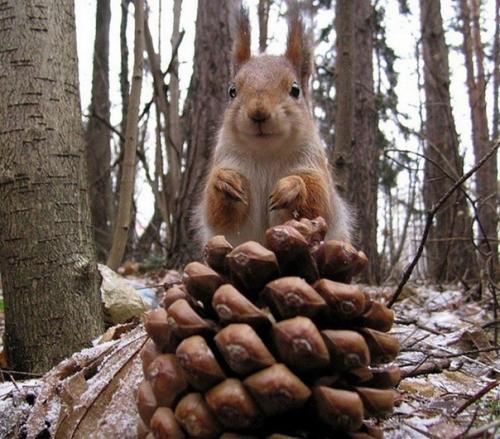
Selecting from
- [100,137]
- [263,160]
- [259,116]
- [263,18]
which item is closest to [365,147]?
[263,18]

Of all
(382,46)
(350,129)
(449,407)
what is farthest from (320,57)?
(449,407)

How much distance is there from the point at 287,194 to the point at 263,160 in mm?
356

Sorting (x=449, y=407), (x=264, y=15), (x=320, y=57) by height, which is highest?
(x=320, y=57)

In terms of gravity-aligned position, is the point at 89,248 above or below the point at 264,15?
below

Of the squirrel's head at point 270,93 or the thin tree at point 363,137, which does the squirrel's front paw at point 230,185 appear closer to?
the squirrel's head at point 270,93

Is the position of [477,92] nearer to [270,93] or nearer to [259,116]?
[270,93]

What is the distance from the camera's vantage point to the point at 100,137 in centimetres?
775

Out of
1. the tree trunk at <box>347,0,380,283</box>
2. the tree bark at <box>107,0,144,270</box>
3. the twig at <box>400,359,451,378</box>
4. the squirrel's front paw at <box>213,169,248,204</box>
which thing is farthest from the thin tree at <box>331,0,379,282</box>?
the twig at <box>400,359,451,378</box>

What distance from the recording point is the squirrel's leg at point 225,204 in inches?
65.2

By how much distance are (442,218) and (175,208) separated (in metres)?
2.80

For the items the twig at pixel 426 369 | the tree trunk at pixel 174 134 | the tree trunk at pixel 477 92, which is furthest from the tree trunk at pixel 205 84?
the tree trunk at pixel 477 92

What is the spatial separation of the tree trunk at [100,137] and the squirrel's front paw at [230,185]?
5902 mm

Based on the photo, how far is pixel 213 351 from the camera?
2.82ft

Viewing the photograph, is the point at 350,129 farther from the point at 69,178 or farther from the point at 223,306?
the point at 223,306
